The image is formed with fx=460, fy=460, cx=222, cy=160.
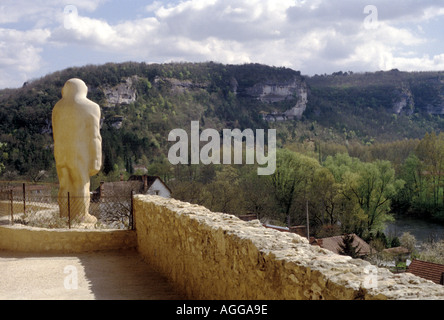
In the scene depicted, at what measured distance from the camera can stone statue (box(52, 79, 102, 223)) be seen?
11789 mm

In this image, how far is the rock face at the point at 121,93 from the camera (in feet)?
251

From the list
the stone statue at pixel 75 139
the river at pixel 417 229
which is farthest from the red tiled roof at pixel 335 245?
the stone statue at pixel 75 139

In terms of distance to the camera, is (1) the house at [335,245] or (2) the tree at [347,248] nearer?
(2) the tree at [347,248]

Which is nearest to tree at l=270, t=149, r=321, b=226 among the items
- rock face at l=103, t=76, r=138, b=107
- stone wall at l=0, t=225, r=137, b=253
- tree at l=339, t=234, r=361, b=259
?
tree at l=339, t=234, r=361, b=259

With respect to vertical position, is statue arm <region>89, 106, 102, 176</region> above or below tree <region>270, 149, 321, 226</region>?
above

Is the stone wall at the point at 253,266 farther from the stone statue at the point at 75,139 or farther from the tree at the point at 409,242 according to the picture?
the tree at the point at 409,242

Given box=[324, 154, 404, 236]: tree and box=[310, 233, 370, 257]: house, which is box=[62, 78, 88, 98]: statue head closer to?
box=[310, 233, 370, 257]: house

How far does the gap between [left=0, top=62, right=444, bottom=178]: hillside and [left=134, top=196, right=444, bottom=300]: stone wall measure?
32.0 m

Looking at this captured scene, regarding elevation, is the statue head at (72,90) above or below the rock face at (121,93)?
below

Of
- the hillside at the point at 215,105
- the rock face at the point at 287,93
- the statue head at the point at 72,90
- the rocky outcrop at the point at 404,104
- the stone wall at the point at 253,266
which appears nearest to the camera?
the stone wall at the point at 253,266

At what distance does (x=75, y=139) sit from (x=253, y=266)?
30.2 ft

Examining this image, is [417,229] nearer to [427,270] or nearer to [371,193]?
[371,193]

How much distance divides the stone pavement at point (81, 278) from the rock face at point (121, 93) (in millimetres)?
68963
